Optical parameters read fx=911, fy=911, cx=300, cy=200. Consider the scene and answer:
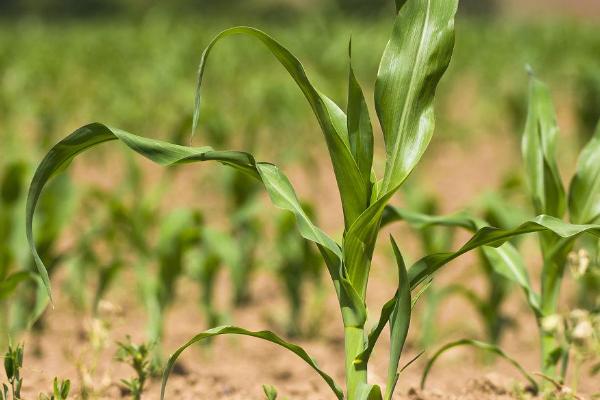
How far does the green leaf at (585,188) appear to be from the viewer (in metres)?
1.87

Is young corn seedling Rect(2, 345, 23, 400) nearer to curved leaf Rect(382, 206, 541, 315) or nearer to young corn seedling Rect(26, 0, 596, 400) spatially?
young corn seedling Rect(26, 0, 596, 400)

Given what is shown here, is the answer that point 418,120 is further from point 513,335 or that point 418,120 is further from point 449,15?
point 513,335

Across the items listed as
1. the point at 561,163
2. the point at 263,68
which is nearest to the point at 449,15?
the point at 561,163

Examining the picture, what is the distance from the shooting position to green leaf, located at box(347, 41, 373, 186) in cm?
149

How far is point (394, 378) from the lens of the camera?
4.93ft

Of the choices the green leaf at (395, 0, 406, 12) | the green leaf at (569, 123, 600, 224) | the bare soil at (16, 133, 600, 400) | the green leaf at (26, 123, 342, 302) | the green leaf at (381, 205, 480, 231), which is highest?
the green leaf at (395, 0, 406, 12)

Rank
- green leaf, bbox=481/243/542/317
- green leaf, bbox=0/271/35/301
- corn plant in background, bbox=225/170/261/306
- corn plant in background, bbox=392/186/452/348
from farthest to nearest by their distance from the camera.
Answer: corn plant in background, bbox=225/170/261/306 < corn plant in background, bbox=392/186/452/348 < green leaf, bbox=0/271/35/301 < green leaf, bbox=481/243/542/317

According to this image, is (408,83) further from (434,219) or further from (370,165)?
(434,219)

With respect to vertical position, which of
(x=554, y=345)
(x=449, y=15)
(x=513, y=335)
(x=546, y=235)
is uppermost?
(x=449, y=15)

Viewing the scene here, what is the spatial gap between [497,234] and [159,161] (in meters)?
0.55

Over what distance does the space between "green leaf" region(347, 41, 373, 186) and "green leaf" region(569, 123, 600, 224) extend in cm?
57

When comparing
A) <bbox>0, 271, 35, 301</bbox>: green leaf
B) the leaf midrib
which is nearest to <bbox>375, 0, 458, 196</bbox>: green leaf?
the leaf midrib

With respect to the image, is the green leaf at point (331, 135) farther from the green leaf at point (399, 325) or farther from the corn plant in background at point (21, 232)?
the corn plant in background at point (21, 232)

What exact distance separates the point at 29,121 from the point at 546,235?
5134mm
